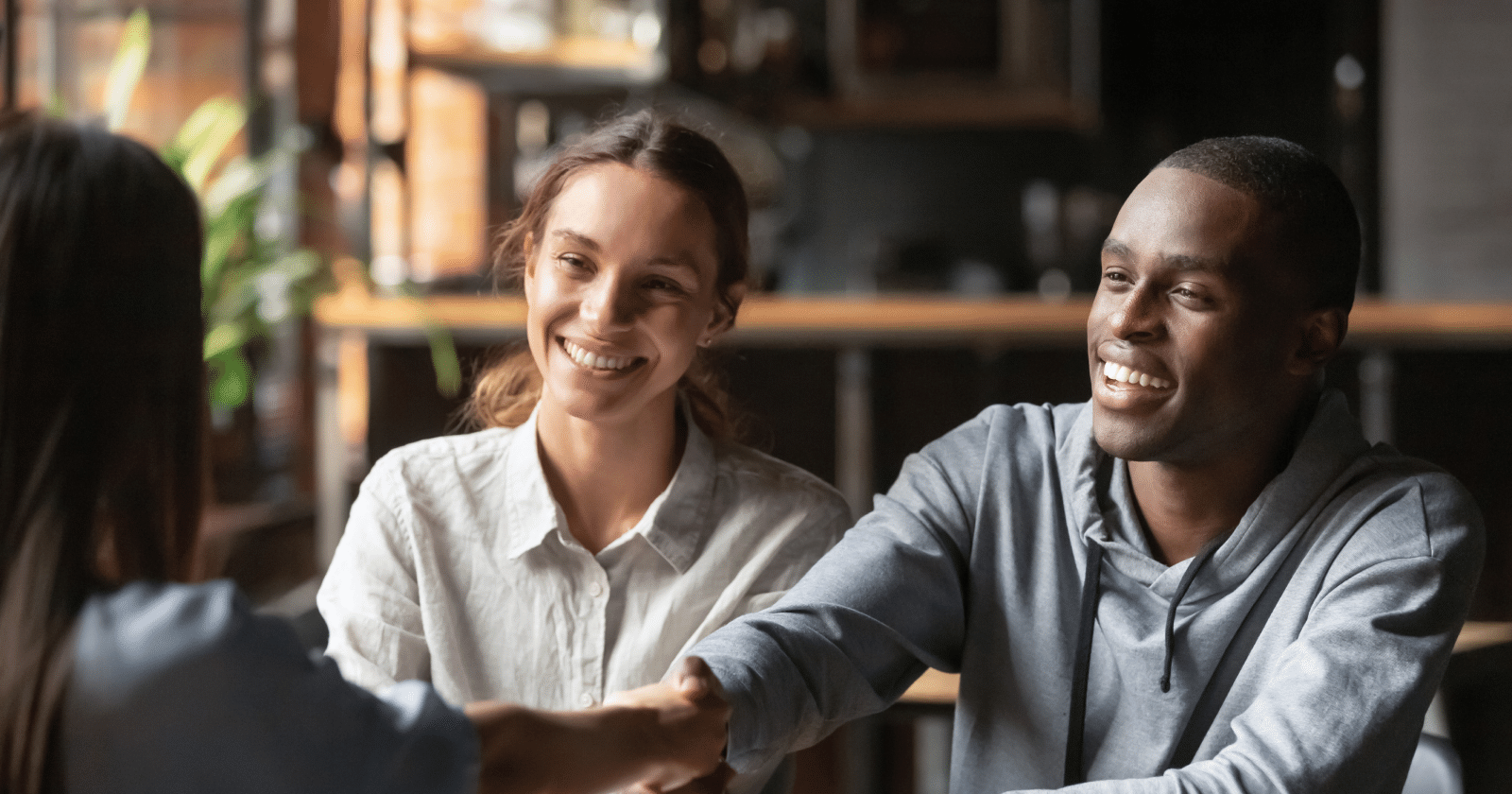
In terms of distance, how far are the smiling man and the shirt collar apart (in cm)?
11

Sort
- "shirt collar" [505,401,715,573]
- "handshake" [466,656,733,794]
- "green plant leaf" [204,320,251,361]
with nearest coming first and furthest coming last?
1. "handshake" [466,656,733,794]
2. "shirt collar" [505,401,715,573]
3. "green plant leaf" [204,320,251,361]

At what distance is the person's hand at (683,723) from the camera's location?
90 cm

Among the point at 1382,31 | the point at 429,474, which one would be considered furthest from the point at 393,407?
the point at 1382,31

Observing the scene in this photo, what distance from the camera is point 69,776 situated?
0.67 m

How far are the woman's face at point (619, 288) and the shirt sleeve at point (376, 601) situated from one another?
18cm

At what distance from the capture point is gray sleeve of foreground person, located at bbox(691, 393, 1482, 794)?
0.91 m

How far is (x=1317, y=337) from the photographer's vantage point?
1000 millimetres

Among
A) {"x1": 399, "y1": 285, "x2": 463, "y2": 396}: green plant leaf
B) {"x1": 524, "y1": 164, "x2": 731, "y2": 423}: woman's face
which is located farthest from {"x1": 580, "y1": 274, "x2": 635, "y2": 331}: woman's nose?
{"x1": 399, "y1": 285, "x2": 463, "y2": 396}: green plant leaf

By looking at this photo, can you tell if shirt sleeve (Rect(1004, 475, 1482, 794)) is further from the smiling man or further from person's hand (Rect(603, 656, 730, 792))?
person's hand (Rect(603, 656, 730, 792))

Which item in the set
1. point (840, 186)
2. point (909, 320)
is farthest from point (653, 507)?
point (840, 186)

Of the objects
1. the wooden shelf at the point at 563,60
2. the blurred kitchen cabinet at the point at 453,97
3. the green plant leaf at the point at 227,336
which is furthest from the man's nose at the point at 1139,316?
the wooden shelf at the point at 563,60

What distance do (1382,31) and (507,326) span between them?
10.4ft

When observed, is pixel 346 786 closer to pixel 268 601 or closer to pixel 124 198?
pixel 124 198

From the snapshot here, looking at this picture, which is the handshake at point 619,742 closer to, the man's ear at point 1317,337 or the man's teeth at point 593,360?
the man's teeth at point 593,360
